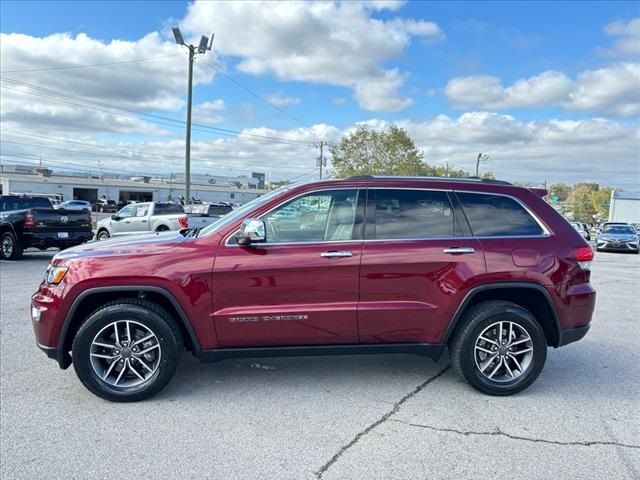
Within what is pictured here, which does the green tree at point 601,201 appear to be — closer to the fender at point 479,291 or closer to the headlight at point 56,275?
the fender at point 479,291

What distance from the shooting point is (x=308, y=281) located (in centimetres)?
372

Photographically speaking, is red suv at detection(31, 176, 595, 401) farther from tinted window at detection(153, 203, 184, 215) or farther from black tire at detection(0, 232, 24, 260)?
tinted window at detection(153, 203, 184, 215)

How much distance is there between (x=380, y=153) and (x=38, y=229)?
32827 millimetres

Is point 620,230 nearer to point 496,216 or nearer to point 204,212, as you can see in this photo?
point 204,212

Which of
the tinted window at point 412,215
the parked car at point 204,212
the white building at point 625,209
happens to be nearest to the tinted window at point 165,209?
the parked car at point 204,212

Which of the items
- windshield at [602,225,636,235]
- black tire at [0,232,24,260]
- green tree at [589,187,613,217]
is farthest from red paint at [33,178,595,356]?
green tree at [589,187,613,217]

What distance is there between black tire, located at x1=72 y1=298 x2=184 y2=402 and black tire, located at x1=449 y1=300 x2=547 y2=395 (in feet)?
7.79

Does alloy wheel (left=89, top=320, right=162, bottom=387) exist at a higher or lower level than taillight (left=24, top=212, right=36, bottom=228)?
lower

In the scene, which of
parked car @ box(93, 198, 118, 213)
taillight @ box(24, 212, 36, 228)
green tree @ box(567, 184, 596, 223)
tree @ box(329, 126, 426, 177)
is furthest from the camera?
green tree @ box(567, 184, 596, 223)

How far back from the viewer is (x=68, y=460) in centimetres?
295

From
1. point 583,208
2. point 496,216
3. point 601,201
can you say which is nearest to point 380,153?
point 496,216

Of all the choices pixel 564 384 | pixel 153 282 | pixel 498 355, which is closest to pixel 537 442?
pixel 498 355

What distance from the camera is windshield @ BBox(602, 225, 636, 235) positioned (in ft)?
76.4

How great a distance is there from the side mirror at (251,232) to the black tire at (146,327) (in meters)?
0.89
